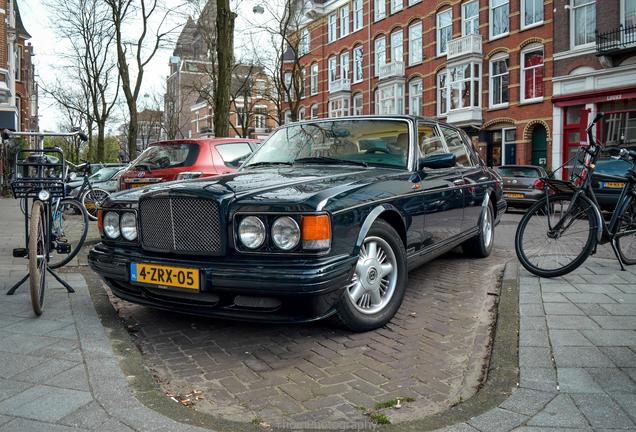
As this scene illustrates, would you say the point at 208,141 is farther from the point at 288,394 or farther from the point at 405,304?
the point at 288,394

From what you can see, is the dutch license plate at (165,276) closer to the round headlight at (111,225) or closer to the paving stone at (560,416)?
the round headlight at (111,225)

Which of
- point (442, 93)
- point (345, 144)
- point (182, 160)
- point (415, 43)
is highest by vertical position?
point (415, 43)

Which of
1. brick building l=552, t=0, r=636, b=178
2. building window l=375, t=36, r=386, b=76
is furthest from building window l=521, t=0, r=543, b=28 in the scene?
building window l=375, t=36, r=386, b=76

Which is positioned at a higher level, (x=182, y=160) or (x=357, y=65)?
(x=357, y=65)

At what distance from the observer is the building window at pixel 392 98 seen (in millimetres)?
35344

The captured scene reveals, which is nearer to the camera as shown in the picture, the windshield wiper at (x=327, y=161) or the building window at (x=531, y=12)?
the windshield wiper at (x=327, y=161)

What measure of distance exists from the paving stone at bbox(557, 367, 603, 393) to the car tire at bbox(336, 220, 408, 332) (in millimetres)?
1255

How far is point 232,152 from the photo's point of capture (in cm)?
923

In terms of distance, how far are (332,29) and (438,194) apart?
40683mm

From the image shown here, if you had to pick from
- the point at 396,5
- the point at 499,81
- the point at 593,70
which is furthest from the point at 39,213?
the point at 396,5

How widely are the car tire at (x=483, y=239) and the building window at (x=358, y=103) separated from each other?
1338 inches

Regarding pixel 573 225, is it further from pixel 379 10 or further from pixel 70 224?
pixel 379 10

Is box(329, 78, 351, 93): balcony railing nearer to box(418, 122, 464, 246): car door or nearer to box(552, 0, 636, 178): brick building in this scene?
box(552, 0, 636, 178): brick building

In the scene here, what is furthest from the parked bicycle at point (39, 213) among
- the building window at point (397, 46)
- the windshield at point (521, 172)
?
the building window at point (397, 46)
